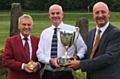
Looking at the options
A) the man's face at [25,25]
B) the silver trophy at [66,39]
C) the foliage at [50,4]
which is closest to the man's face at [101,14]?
the silver trophy at [66,39]

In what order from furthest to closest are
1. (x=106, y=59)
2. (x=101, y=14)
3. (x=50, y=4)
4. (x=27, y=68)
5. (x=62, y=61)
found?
(x=50, y=4) < (x=27, y=68) < (x=62, y=61) < (x=101, y=14) < (x=106, y=59)

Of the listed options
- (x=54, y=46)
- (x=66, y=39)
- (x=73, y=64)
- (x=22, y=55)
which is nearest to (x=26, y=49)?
(x=22, y=55)

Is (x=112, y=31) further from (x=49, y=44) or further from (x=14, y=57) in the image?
(x=14, y=57)

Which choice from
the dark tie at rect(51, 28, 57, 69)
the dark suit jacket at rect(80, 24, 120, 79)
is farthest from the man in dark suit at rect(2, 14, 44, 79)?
the dark suit jacket at rect(80, 24, 120, 79)

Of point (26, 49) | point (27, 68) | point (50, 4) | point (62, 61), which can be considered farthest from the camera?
point (50, 4)

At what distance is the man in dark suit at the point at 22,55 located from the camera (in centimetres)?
398

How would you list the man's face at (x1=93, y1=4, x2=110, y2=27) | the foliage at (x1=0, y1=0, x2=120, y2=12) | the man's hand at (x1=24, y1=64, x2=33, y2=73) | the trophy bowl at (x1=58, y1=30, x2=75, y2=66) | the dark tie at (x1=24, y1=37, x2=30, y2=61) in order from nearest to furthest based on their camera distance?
the man's face at (x1=93, y1=4, x2=110, y2=27)
the trophy bowl at (x1=58, y1=30, x2=75, y2=66)
the man's hand at (x1=24, y1=64, x2=33, y2=73)
the dark tie at (x1=24, y1=37, x2=30, y2=61)
the foliage at (x1=0, y1=0, x2=120, y2=12)

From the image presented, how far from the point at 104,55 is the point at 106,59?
0.05 m

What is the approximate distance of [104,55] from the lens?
3.51m

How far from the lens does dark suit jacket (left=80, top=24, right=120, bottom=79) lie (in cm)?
351

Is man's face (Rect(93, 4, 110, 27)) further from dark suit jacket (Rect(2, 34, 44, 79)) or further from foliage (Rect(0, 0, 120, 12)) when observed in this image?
foliage (Rect(0, 0, 120, 12))

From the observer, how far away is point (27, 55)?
4.04m

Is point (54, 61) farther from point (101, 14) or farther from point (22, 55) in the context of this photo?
point (101, 14)

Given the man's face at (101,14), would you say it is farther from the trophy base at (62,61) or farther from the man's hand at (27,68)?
the man's hand at (27,68)
